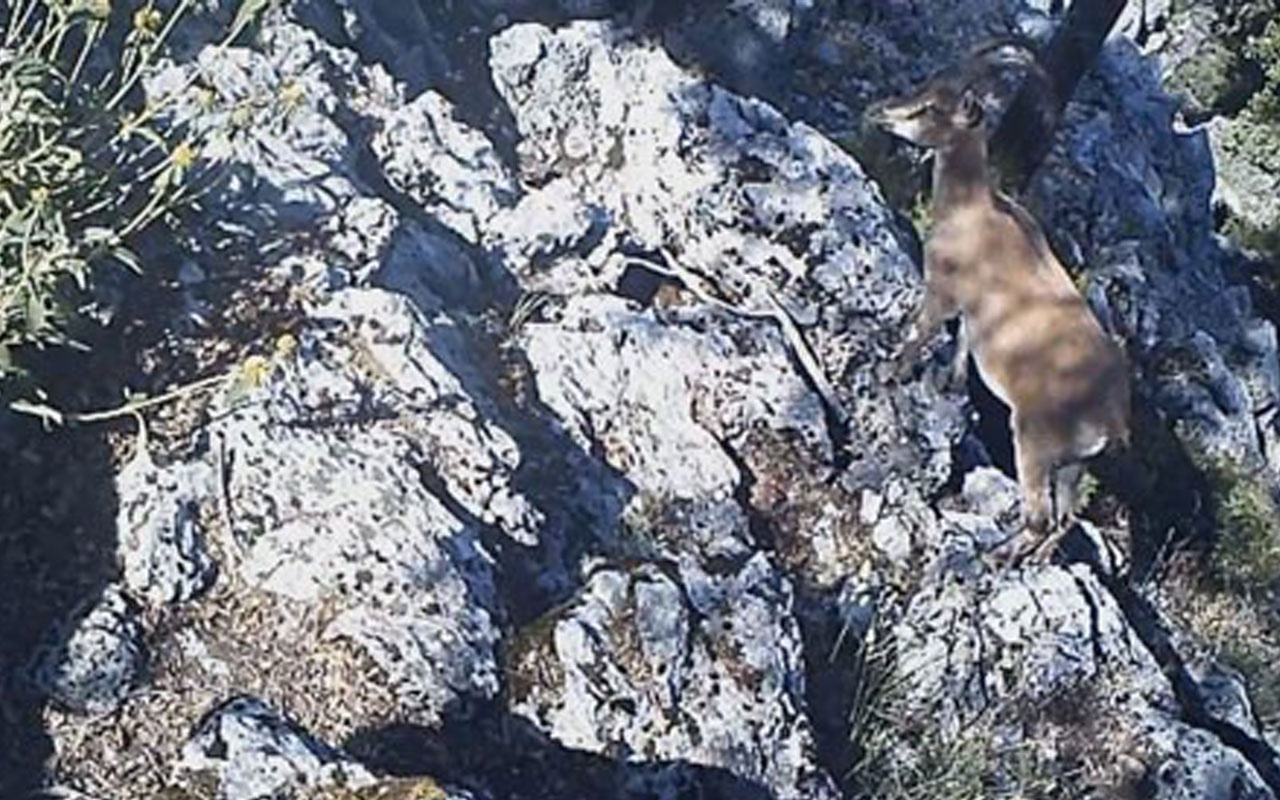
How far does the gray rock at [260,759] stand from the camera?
14.7 ft

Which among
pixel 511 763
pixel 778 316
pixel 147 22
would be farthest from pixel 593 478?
pixel 147 22

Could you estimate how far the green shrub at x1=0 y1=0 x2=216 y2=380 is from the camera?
463 cm

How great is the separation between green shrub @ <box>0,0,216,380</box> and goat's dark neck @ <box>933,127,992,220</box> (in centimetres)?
295

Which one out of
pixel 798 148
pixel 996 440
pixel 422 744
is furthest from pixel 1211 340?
pixel 422 744

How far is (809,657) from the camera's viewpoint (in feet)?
21.2

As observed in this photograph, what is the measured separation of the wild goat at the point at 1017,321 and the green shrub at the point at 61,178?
2.88m

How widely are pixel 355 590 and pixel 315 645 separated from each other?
7.2 inches

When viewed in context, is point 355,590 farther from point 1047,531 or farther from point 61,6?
point 1047,531

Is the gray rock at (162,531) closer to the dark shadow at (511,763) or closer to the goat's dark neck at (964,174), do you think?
the dark shadow at (511,763)

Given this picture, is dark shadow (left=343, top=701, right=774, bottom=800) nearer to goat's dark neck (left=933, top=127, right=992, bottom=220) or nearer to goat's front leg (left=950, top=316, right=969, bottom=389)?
goat's front leg (left=950, top=316, right=969, bottom=389)

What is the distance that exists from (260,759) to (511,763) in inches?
38.3

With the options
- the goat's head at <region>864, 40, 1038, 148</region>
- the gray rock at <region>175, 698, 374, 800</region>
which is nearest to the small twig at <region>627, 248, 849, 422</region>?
the goat's head at <region>864, 40, 1038, 148</region>

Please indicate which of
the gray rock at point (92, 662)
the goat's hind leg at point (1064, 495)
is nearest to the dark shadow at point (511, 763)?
the gray rock at point (92, 662)

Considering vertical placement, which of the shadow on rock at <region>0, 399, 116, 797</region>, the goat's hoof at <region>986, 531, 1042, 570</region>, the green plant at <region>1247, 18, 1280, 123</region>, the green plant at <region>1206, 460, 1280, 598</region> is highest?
the green plant at <region>1247, 18, 1280, 123</region>
